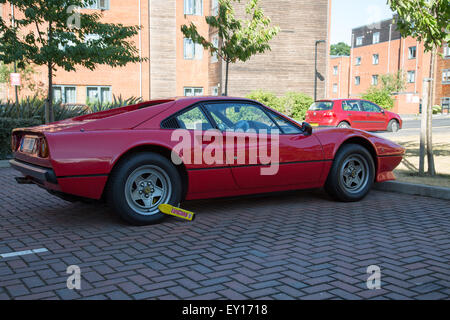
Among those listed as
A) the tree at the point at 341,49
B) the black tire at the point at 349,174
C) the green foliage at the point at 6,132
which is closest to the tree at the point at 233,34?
the green foliage at the point at 6,132

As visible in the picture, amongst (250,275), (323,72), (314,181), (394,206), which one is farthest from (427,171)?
(323,72)

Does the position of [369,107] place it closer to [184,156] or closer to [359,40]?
[184,156]

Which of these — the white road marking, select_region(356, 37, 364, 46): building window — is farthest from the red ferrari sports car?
select_region(356, 37, 364, 46): building window

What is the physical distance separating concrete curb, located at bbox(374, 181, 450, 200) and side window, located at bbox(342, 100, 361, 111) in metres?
11.7

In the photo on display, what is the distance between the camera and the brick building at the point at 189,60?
2775 cm

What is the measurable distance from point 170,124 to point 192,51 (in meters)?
25.3

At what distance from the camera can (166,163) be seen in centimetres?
488

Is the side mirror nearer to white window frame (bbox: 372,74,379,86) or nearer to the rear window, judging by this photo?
the rear window

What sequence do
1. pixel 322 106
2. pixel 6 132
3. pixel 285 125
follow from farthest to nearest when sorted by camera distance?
pixel 322 106
pixel 6 132
pixel 285 125

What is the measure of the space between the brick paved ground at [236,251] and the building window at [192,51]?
80.1 feet

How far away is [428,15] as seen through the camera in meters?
7.13

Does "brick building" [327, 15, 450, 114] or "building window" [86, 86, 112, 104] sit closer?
"building window" [86, 86, 112, 104]

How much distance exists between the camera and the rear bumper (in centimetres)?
445

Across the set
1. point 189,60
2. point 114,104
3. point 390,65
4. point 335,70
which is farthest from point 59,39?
point 335,70
